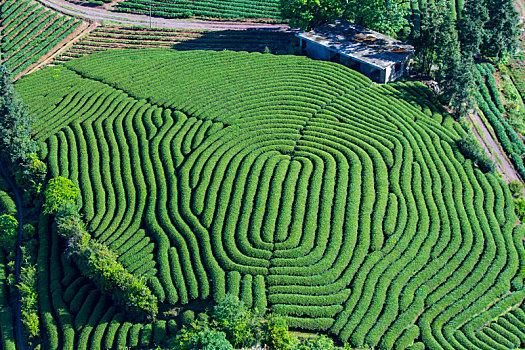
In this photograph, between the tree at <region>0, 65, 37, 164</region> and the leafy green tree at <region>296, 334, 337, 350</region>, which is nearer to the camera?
the leafy green tree at <region>296, 334, 337, 350</region>

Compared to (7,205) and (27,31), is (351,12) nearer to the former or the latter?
(27,31)

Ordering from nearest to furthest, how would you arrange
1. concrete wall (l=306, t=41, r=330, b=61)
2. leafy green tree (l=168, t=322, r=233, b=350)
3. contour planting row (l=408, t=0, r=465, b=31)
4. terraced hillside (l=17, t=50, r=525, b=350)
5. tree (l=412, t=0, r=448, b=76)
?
leafy green tree (l=168, t=322, r=233, b=350)
terraced hillside (l=17, t=50, r=525, b=350)
tree (l=412, t=0, r=448, b=76)
concrete wall (l=306, t=41, r=330, b=61)
contour planting row (l=408, t=0, r=465, b=31)

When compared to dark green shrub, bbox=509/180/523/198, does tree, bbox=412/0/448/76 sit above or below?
above

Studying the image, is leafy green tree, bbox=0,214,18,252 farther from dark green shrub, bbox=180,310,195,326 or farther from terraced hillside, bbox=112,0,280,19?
terraced hillside, bbox=112,0,280,19

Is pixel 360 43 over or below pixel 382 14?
below

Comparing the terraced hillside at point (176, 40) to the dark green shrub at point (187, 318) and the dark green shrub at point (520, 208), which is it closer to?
the dark green shrub at point (520, 208)

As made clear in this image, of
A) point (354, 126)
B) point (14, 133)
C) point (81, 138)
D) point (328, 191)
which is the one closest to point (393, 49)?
point (354, 126)

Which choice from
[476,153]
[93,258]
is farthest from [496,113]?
[93,258]

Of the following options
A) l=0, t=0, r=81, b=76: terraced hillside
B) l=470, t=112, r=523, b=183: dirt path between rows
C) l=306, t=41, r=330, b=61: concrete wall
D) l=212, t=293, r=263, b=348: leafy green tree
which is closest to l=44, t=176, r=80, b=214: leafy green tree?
l=212, t=293, r=263, b=348: leafy green tree
